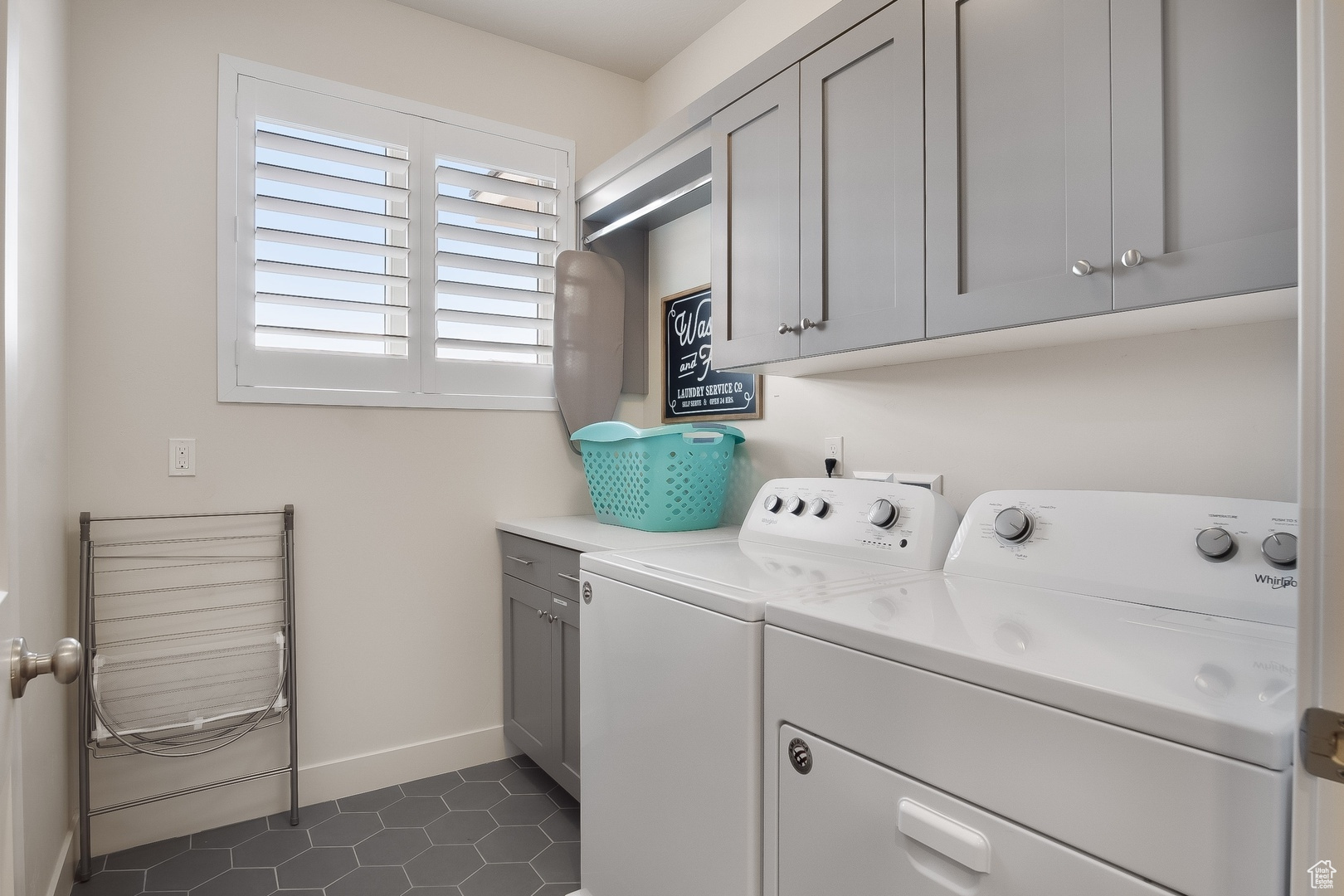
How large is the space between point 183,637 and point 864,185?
2225mm

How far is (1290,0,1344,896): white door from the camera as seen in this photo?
514 millimetres

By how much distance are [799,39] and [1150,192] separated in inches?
38.1

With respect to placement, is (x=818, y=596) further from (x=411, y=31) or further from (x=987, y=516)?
(x=411, y=31)

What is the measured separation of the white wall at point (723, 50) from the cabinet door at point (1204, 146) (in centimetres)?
130

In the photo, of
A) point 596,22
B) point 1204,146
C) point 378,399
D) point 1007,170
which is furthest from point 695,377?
point 1204,146

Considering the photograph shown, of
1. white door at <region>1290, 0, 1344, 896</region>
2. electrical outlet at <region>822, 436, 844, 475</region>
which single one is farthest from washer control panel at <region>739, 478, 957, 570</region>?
white door at <region>1290, 0, 1344, 896</region>

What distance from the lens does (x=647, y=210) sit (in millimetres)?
2533

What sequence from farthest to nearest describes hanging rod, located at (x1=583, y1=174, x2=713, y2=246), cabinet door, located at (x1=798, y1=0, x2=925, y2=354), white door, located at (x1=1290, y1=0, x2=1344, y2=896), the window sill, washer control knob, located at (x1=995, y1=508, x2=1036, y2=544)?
hanging rod, located at (x1=583, y1=174, x2=713, y2=246) < the window sill < cabinet door, located at (x1=798, y1=0, x2=925, y2=354) < washer control knob, located at (x1=995, y1=508, x2=1036, y2=544) < white door, located at (x1=1290, y1=0, x2=1344, y2=896)

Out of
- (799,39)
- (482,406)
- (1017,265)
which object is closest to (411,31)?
Result: (482,406)

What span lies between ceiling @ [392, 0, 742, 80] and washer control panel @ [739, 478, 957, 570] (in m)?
1.75

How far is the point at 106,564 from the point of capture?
2.02 m

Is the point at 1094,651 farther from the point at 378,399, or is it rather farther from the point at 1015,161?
the point at 378,399

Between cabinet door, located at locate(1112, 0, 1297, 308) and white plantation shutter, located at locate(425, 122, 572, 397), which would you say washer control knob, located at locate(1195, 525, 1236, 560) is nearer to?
cabinet door, located at locate(1112, 0, 1297, 308)

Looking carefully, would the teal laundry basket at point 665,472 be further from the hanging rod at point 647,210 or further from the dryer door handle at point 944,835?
the dryer door handle at point 944,835
